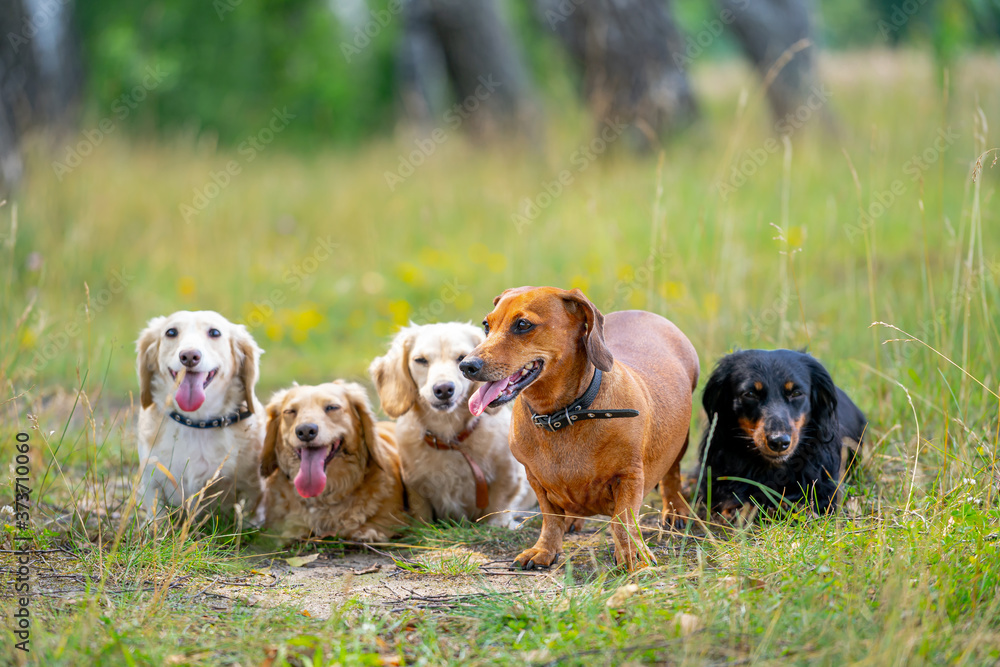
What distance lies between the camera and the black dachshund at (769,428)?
3.19 m

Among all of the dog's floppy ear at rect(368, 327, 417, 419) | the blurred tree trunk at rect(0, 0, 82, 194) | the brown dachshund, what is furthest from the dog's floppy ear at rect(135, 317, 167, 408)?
the blurred tree trunk at rect(0, 0, 82, 194)

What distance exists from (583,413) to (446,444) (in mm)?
1155

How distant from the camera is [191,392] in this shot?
3498 mm

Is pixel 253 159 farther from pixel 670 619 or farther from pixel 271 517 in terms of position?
pixel 670 619

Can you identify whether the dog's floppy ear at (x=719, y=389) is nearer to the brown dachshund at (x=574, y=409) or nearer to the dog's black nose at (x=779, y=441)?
the brown dachshund at (x=574, y=409)

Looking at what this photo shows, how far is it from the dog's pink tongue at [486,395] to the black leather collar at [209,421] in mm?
1376

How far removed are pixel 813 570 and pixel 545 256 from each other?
431 centimetres

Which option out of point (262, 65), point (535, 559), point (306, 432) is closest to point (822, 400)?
point (535, 559)

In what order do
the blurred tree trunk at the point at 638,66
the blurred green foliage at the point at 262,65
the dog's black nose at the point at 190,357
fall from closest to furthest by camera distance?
the dog's black nose at the point at 190,357 → the blurred tree trunk at the point at 638,66 → the blurred green foliage at the point at 262,65

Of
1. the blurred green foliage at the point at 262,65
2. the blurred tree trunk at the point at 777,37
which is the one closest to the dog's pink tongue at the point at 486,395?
the blurred tree trunk at the point at 777,37

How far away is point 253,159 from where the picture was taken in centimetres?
1116

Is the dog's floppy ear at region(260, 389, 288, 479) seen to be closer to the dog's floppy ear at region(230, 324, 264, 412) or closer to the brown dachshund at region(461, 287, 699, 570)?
the dog's floppy ear at region(230, 324, 264, 412)

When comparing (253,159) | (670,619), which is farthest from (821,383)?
(253,159)

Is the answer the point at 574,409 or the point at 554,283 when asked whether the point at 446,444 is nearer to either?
the point at 574,409
